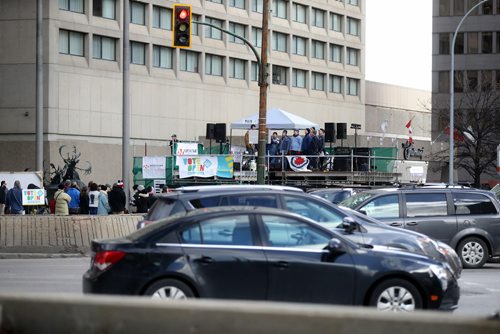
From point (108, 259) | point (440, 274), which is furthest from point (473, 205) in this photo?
point (108, 259)

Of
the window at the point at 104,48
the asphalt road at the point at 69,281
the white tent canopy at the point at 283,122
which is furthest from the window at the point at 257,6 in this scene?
the asphalt road at the point at 69,281

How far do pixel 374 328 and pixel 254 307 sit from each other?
78 centimetres

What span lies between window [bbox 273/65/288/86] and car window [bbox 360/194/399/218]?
55.1 metres

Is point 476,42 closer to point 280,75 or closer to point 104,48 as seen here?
point 280,75

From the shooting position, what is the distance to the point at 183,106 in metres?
66.6

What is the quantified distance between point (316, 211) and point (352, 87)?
70.8 meters

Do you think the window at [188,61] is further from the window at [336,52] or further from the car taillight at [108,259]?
the car taillight at [108,259]

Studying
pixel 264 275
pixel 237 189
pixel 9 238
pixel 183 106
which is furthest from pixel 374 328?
pixel 183 106

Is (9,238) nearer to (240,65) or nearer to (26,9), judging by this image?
(26,9)

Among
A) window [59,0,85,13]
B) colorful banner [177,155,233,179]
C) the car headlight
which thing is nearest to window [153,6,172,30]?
window [59,0,85,13]

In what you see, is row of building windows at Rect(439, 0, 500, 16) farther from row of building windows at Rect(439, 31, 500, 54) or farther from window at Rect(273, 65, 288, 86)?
window at Rect(273, 65, 288, 86)

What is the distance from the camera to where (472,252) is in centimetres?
2083

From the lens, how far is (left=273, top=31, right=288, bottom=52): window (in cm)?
7500

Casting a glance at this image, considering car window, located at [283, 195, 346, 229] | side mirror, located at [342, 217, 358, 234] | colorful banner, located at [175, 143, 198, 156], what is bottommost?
side mirror, located at [342, 217, 358, 234]
